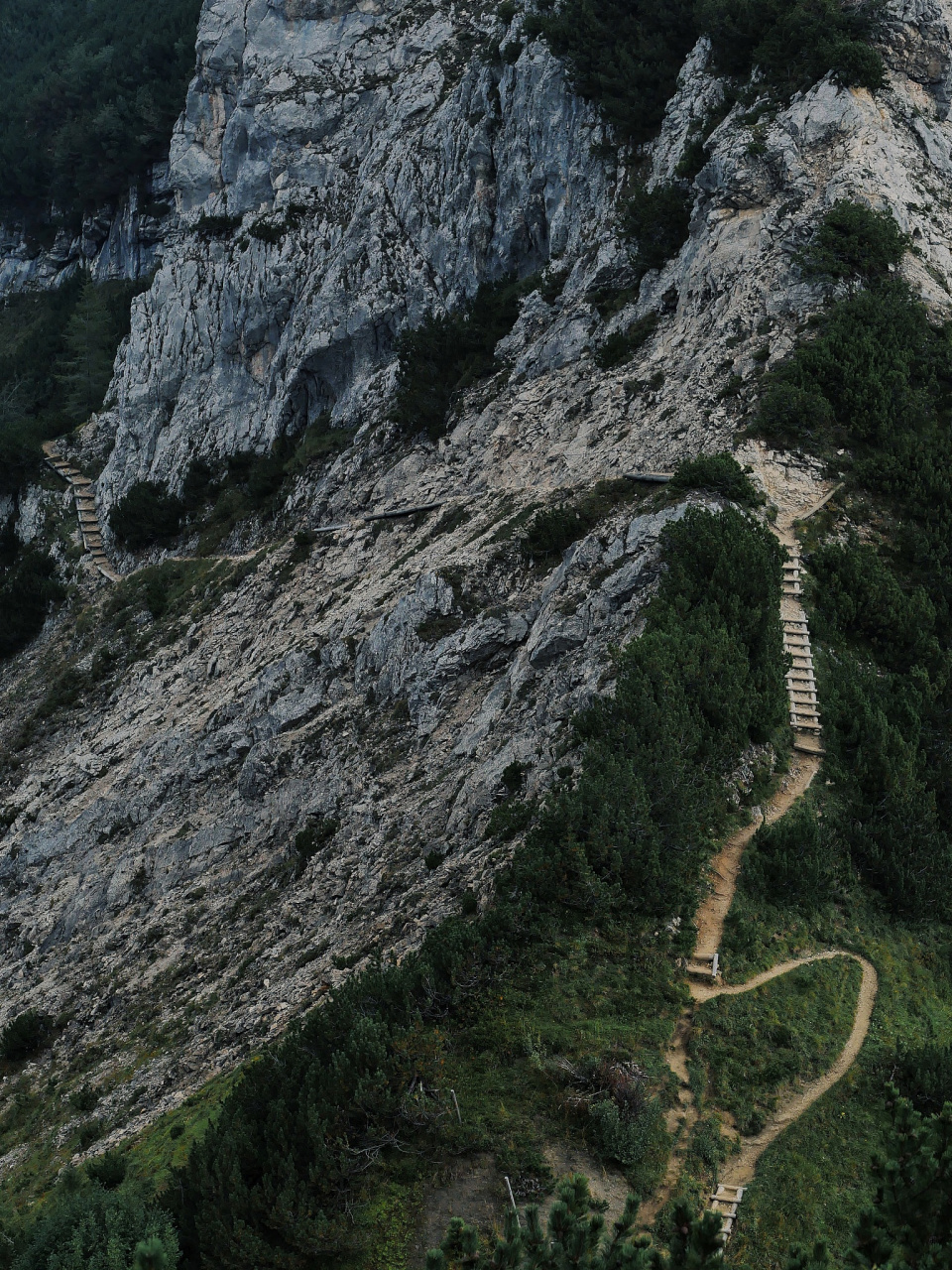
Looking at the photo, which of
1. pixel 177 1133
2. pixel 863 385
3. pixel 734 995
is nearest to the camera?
pixel 734 995

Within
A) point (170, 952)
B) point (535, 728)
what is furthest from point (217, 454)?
point (535, 728)

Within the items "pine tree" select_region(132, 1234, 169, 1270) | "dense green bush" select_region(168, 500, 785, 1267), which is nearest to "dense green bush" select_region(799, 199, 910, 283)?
"dense green bush" select_region(168, 500, 785, 1267)

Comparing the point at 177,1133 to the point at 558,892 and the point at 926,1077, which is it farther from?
the point at 926,1077

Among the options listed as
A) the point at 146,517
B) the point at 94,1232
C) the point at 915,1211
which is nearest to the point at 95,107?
the point at 146,517

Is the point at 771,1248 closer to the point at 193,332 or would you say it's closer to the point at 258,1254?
the point at 258,1254

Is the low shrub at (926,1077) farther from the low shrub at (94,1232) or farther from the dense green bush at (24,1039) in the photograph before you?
the dense green bush at (24,1039)

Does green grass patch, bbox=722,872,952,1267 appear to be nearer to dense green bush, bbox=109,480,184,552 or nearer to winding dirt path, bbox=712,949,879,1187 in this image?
winding dirt path, bbox=712,949,879,1187
